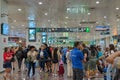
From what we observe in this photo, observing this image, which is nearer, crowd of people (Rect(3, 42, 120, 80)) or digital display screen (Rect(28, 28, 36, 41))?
crowd of people (Rect(3, 42, 120, 80))

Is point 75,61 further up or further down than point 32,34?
further down

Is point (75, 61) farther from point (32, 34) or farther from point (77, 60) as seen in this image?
point (32, 34)

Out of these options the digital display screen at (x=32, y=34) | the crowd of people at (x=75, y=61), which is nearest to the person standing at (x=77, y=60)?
the crowd of people at (x=75, y=61)

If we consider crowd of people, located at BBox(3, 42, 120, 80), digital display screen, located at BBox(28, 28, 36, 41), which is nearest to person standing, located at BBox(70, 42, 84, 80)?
crowd of people, located at BBox(3, 42, 120, 80)

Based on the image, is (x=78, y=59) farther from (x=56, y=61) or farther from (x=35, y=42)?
(x=35, y=42)

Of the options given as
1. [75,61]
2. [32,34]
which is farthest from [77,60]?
[32,34]

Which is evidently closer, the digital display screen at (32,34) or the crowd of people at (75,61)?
the crowd of people at (75,61)

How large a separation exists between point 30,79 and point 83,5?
277 inches

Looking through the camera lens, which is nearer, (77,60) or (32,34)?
(77,60)

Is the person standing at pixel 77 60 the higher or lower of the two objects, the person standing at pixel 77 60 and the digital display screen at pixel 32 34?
the lower

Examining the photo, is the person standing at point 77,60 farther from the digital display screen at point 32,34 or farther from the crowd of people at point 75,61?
the digital display screen at point 32,34

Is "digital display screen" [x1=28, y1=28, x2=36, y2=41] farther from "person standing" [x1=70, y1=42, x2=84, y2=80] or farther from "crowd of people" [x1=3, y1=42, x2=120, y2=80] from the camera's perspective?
"person standing" [x1=70, y1=42, x2=84, y2=80]

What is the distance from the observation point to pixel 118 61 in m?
2.45

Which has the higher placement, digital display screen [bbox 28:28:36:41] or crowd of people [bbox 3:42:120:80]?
digital display screen [bbox 28:28:36:41]
